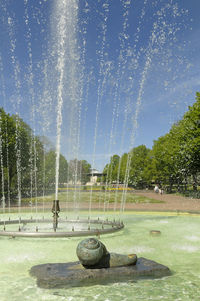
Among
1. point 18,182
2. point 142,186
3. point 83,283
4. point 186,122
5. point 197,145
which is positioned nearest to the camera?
point 83,283

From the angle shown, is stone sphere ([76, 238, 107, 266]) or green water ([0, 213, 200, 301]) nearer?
green water ([0, 213, 200, 301])

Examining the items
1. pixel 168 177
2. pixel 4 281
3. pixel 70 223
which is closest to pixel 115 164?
pixel 168 177

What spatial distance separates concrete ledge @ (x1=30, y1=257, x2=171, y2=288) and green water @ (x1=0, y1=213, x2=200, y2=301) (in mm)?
191

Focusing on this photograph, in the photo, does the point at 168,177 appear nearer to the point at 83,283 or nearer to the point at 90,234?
the point at 90,234

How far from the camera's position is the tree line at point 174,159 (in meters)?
31.4

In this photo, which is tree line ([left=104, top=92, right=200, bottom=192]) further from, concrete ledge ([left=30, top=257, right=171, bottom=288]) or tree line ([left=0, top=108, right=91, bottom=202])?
tree line ([left=0, top=108, right=91, bottom=202])

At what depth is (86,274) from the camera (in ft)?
18.9

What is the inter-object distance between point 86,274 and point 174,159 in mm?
34666

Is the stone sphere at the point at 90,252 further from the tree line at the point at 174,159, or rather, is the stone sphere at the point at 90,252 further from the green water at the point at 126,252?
the tree line at the point at 174,159

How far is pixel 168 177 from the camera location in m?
50.2

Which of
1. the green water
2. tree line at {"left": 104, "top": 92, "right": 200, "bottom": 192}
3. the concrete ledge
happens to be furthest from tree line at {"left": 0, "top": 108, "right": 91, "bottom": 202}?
the concrete ledge

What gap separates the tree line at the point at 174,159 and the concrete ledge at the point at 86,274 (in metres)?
7.68

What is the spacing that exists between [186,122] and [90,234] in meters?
25.8

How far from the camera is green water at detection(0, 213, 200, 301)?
5074 millimetres
